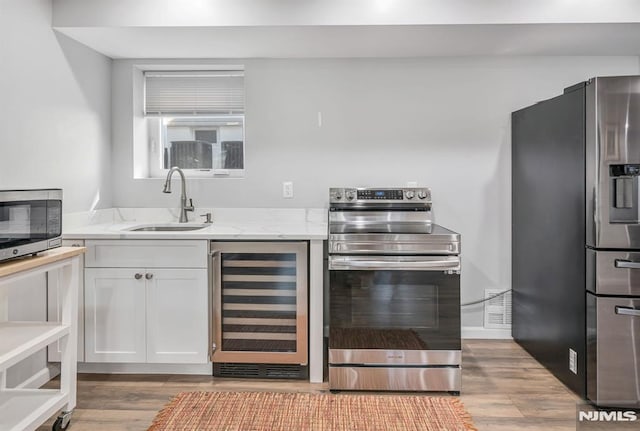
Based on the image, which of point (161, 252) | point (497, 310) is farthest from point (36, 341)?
point (497, 310)

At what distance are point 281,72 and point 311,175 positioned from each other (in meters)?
0.74

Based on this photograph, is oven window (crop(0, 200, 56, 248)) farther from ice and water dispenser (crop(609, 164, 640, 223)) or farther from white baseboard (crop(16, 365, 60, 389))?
ice and water dispenser (crop(609, 164, 640, 223))

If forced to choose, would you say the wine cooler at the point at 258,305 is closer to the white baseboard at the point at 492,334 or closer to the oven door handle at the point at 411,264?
the oven door handle at the point at 411,264

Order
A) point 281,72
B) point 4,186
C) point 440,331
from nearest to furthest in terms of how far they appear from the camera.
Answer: point 4,186
point 440,331
point 281,72

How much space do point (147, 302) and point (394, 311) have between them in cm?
133

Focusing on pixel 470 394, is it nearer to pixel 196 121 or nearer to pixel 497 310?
pixel 497 310

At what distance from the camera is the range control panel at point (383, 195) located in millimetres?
2691

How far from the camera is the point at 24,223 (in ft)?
5.45

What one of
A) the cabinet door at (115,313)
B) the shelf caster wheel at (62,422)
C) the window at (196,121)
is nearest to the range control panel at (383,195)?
the window at (196,121)

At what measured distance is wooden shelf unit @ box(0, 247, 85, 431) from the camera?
159 centimetres

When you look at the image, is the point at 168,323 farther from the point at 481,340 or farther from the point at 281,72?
the point at 481,340

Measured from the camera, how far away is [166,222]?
2.99 m

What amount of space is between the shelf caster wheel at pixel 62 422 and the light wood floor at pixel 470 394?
5cm

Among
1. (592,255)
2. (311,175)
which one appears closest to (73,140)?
(311,175)
